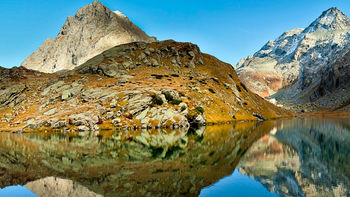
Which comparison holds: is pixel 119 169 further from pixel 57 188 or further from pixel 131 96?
pixel 131 96

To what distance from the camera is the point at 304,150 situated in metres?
47.2

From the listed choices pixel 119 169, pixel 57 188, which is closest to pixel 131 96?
pixel 119 169

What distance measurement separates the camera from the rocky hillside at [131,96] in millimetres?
101812

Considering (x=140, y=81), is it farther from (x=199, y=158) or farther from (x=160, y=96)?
(x=199, y=158)

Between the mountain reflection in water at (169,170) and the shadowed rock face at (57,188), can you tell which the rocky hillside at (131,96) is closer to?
the mountain reflection in water at (169,170)


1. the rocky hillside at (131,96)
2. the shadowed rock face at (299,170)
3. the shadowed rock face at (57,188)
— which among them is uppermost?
the rocky hillside at (131,96)

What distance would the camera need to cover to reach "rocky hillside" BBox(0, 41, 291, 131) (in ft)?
334

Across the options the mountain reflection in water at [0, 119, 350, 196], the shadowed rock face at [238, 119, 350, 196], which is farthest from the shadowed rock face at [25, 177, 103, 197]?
the shadowed rock face at [238, 119, 350, 196]

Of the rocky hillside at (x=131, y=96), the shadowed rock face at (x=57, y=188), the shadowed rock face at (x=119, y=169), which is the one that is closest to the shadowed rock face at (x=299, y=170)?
the shadowed rock face at (x=119, y=169)

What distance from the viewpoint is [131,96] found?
379 ft

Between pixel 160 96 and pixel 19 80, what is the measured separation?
116 meters

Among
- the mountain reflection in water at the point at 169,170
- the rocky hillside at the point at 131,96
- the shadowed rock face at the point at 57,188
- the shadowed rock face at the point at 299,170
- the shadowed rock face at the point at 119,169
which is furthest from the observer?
the rocky hillside at the point at 131,96

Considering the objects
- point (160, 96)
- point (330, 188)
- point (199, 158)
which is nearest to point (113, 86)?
point (160, 96)

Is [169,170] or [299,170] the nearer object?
[169,170]
